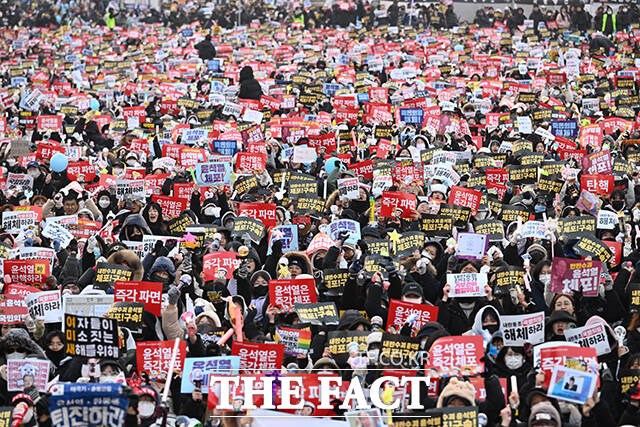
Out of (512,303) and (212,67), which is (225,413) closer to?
(512,303)

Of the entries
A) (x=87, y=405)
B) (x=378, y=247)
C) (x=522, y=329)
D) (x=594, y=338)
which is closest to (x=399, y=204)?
(x=378, y=247)

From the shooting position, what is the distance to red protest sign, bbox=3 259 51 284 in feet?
36.6

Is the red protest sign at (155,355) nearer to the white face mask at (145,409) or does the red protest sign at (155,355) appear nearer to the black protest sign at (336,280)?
the white face mask at (145,409)

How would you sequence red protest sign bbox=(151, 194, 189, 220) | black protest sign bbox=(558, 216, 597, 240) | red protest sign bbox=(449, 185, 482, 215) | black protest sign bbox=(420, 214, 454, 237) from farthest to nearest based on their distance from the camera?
red protest sign bbox=(151, 194, 189, 220) → red protest sign bbox=(449, 185, 482, 215) → black protest sign bbox=(420, 214, 454, 237) → black protest sign bbox=(558, 216, 597, 240)

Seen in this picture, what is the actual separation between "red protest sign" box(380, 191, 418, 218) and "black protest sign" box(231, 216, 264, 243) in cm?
165

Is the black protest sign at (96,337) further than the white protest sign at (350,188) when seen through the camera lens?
No

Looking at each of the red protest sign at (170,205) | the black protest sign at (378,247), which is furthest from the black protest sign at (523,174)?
the red protest sign at (170,205)

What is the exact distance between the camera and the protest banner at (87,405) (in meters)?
6.61

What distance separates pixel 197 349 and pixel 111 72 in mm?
19833

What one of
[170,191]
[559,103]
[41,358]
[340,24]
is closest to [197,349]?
[41,358]

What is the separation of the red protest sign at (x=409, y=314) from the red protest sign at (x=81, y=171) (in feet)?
24.5

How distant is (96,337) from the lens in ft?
28.6

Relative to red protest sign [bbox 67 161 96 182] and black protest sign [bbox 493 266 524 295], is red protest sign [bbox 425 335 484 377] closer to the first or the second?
black protest sign [bbox 493 266 524 295]

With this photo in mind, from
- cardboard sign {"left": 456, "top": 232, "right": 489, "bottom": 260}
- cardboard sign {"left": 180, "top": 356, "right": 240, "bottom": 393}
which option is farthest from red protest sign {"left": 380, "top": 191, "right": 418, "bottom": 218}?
cardboard sign {"left": 180, "top": 356, "right": 240, "bottom": 393}
